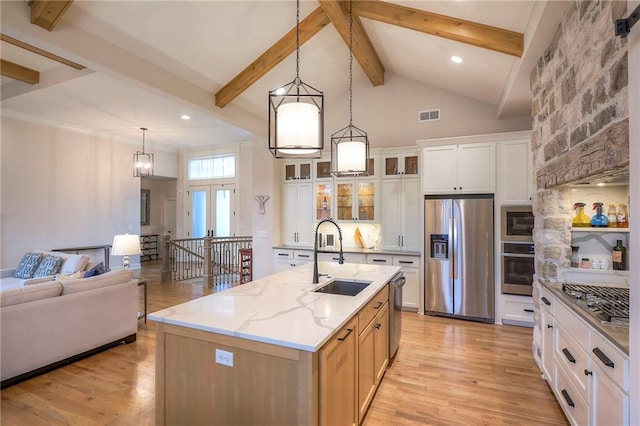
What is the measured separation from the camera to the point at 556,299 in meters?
2.47

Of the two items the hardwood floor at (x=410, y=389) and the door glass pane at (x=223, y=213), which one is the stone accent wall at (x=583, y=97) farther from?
the door glass pane at (x=223, y=213)

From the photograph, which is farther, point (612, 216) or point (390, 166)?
point (390, 166)

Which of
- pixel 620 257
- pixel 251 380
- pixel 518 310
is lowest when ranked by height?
pixel 518 310

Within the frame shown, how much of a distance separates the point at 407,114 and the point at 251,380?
5.16 meters

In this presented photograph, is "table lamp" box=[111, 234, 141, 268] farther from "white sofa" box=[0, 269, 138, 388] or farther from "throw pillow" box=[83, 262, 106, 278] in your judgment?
"white sofa" box=[0, 269, 138, 388]

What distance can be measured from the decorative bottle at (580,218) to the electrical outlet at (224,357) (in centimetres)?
317

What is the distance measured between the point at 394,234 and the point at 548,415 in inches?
127

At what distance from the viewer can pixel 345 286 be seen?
9.46 feet

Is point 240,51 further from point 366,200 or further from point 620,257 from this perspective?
point 620,257

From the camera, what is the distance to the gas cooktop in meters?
1.76

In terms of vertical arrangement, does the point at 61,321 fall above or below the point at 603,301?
below

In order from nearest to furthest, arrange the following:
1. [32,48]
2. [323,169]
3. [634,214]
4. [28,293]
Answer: [634,214]
[28,293]
[32,48]
[323,169]

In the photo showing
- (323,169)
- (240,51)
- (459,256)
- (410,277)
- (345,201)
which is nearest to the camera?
(240,51)

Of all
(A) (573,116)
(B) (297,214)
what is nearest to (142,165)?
(B) (297,214)
